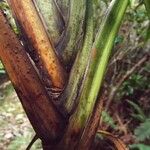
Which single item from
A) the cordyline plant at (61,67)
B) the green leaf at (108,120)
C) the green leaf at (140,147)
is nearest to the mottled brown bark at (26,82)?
the cordyline plant at (61,67)

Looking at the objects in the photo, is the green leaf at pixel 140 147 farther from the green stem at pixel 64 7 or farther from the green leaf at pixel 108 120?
the green stem at pixel 64 7

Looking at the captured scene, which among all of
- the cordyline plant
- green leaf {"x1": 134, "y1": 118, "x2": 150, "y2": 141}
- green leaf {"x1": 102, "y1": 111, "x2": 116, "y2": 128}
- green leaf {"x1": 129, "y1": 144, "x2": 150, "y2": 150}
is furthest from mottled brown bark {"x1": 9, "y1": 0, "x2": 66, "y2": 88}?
green leaf {"x1": 102, "y1": 111, "x2": 116, "y2": 128}

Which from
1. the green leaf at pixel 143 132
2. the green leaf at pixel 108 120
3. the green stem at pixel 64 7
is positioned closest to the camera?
the green stem at pixel 64 7

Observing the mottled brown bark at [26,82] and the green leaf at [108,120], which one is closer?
the mottled brown bark at [26,82]

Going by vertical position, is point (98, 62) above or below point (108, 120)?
above

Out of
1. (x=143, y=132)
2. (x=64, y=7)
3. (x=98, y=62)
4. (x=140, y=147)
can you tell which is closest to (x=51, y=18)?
(x=64, y=7)

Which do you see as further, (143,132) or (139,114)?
(139,114)

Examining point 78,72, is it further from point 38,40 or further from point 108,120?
point 108,120
